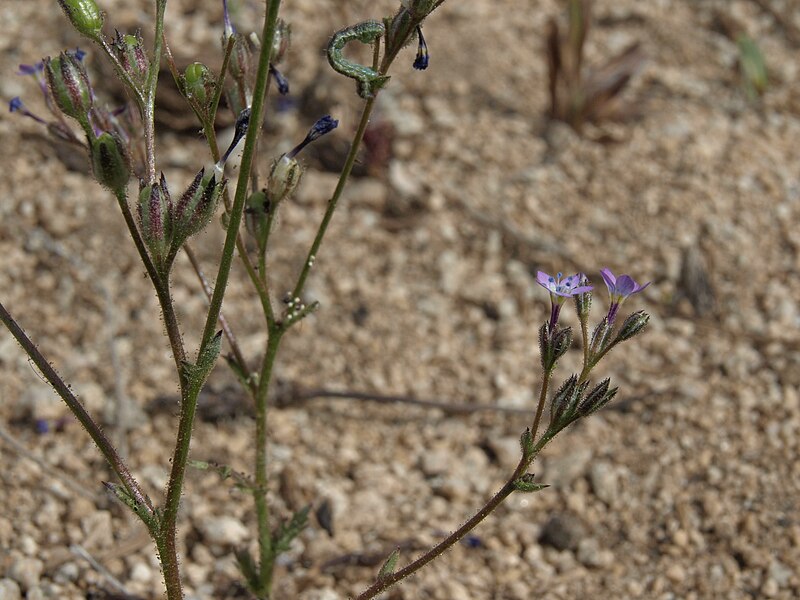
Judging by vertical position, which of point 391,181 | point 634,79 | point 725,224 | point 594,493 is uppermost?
point 634,79

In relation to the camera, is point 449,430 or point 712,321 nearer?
point 449,430

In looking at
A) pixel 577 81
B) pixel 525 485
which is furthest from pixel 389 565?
pixel 577 81

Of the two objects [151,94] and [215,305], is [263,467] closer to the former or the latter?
[215,305]

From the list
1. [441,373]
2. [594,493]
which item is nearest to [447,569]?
[594,493]

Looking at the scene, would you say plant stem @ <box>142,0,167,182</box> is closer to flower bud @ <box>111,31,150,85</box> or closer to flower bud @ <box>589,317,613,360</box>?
flower bud @ <box>111,31,150,85</box>

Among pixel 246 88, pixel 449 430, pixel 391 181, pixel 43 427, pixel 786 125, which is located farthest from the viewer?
pixel 786 125

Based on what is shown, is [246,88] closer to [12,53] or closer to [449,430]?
[449,430]

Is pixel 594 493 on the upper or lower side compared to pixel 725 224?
lower
